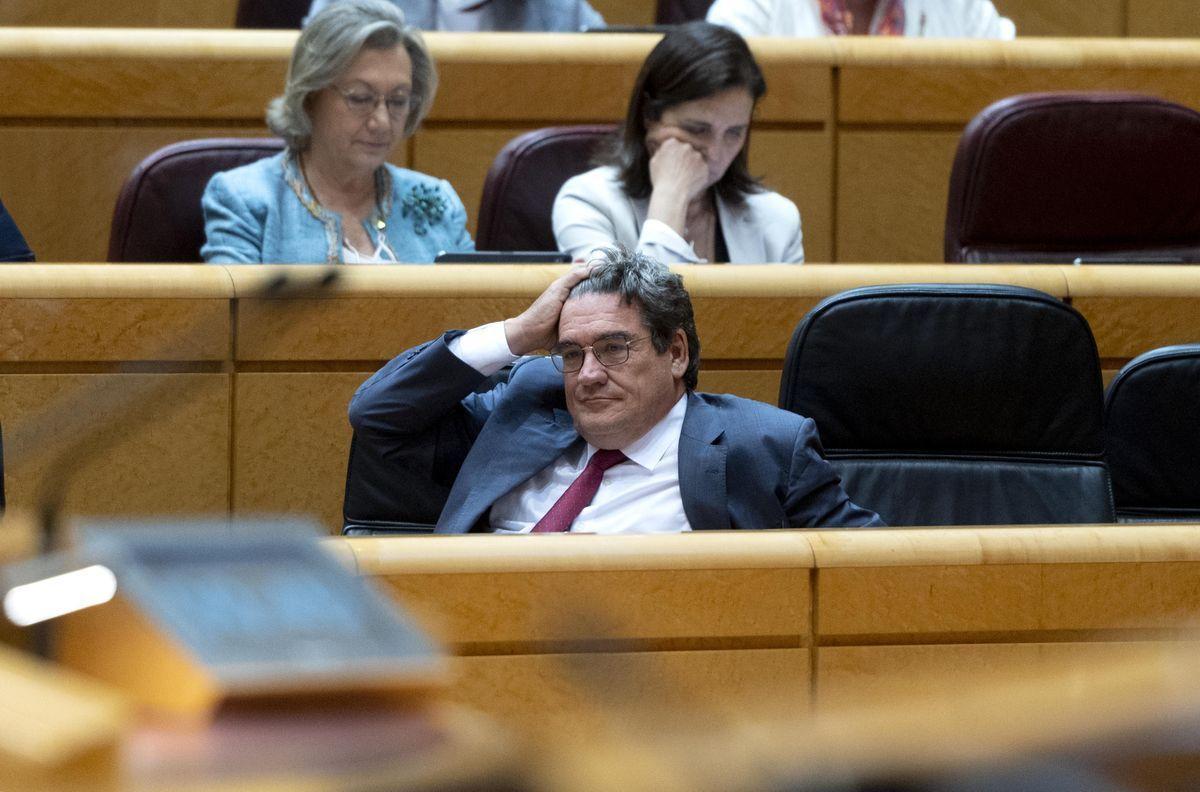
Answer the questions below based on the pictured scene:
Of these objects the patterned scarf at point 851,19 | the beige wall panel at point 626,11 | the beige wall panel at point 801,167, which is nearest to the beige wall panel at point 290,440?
the beige wall panel at point 801,167

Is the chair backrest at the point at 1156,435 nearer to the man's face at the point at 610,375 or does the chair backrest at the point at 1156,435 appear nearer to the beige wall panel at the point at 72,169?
the man's face at the point at 610,375

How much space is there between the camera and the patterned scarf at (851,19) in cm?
201

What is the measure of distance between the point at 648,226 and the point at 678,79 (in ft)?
0.51

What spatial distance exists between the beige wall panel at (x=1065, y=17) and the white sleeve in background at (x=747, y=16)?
536 mm

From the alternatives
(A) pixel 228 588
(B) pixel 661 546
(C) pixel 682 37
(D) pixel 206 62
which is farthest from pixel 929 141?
(A) pixel 228 588

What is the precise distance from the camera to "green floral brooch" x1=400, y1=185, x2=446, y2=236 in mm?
1644

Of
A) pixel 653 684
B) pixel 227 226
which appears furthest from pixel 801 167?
pixel 653 684

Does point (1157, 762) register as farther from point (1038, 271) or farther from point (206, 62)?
point (206, 62)

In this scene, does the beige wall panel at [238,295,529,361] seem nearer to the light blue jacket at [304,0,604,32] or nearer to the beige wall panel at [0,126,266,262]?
the beige wall panel at [0,126,266,262]

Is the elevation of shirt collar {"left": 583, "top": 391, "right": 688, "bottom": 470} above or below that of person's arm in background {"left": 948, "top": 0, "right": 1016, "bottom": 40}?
below

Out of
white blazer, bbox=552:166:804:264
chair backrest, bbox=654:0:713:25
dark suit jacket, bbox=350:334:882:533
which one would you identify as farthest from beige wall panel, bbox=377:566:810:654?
chair backrest, bbox=654:0:713:25

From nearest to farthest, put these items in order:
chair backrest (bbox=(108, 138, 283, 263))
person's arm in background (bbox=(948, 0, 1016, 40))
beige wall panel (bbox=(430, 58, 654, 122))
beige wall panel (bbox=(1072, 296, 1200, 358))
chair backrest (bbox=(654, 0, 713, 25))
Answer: beige wall panel (bbox=(1072, 296, 1200, 358)) < chair backrest (bbox=(108, 138, 283, 263)) < beige wall panel (bbox=(430, 58, 654, 122)) < person's arm in background (bbox=(948, 0, 1016, 40)) < chair backrest (bbox=(654, 0, 713, 25))

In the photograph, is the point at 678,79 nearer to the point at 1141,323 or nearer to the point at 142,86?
the point at 1141,323

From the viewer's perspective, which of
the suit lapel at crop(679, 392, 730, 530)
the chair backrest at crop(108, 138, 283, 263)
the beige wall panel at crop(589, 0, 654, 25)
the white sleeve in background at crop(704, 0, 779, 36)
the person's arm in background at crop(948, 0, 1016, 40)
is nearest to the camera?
the suit lapel at crop(679, 392, 730, 530)
